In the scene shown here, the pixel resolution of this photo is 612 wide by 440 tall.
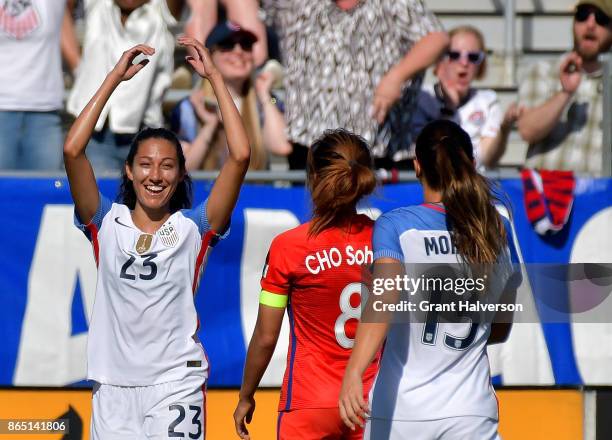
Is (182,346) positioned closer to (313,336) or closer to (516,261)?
(313,336)

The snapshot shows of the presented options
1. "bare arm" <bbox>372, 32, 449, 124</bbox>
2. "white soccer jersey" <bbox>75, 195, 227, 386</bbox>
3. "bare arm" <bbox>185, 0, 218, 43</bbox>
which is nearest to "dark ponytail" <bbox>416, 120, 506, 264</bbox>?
"white soccer jersey" <bbox>75, 195, 227, 386</bbox>

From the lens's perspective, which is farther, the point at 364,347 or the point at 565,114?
the point at 565,114

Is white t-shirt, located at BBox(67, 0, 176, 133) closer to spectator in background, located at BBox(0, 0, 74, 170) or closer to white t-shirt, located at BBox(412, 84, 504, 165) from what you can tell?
spectator in background, located at BBox(0, 0, 74, 170)

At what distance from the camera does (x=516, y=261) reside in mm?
4633

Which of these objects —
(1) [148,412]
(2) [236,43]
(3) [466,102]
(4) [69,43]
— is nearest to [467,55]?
(3) [466,102]

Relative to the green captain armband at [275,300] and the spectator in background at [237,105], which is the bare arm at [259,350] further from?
the spectator in background at [237,105]

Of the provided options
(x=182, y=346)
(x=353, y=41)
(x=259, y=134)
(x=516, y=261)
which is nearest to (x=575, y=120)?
(x=353, y=41)

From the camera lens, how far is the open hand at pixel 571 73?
741cm

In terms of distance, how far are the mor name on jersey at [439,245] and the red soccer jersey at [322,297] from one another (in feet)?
1.92

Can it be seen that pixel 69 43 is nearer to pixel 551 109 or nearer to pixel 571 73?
pixel 551 109

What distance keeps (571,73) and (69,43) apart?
3.28m

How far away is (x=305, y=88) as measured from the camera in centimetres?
746

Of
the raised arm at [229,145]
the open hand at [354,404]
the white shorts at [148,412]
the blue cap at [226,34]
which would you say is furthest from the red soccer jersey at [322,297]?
the blue cap at [226,34]

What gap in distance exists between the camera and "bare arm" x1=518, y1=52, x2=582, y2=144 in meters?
7.39
